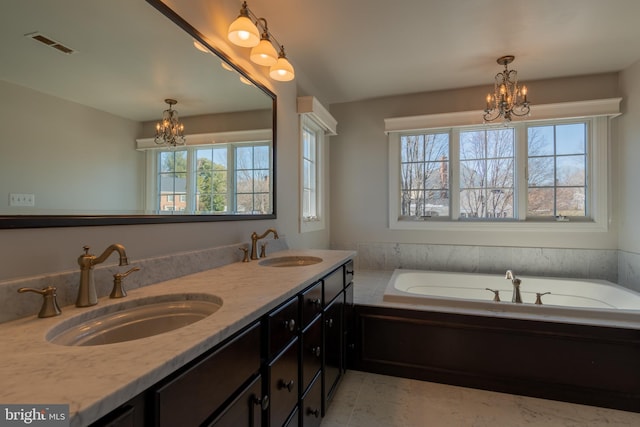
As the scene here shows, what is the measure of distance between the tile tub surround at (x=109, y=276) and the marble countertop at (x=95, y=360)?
4 cm

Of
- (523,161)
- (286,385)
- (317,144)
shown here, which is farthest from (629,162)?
(286,385)

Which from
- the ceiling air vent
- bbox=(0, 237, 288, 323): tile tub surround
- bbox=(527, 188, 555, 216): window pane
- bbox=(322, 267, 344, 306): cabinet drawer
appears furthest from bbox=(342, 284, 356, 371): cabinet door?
bbox=(527, 188, 555, 216): window pane

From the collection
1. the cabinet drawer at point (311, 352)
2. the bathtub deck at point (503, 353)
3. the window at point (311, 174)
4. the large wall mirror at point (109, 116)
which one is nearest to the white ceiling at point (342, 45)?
the large wall mirror at point (109, 116)

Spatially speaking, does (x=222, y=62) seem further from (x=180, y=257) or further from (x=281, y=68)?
(x=180, y=257)

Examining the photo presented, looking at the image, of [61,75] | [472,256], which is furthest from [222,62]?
[472,256]

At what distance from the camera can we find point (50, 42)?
87 centimetres

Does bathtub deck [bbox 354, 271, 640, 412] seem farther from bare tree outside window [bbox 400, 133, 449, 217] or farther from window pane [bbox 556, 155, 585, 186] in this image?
window pane [bbox 556, 155, 585, 186]

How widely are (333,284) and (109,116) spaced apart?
4.11ft

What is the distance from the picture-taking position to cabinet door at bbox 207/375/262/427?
75cm

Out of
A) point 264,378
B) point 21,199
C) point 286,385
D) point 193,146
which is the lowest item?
point 286,385

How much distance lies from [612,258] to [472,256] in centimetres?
116

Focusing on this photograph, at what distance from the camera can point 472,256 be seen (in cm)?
308

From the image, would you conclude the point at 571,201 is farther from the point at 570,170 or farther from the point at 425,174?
the point at 425,174

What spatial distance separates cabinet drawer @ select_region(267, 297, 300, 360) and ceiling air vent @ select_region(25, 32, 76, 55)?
1.02m
